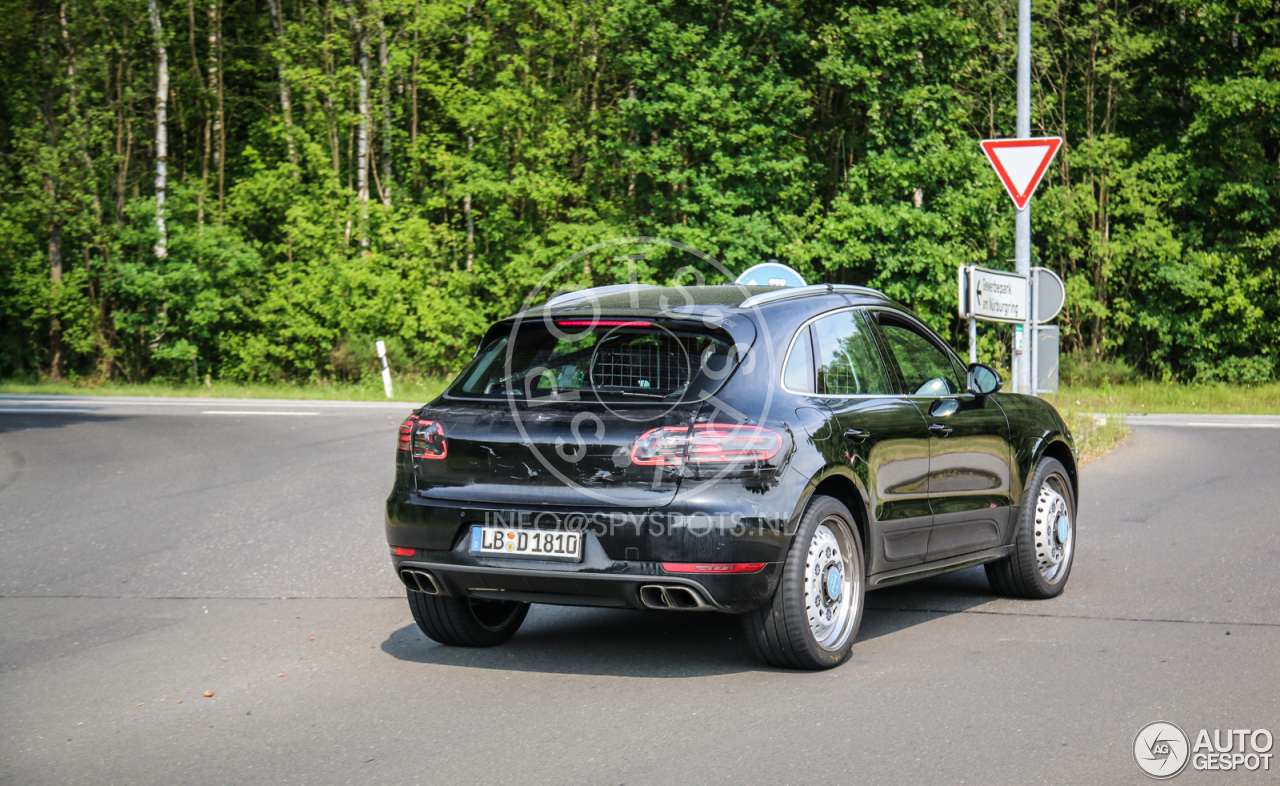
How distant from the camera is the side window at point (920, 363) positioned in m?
6.50

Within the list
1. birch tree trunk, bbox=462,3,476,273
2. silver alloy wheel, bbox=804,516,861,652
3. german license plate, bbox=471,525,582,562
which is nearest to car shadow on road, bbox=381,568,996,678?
silver alloy wheel, bbox=804,516,861,652

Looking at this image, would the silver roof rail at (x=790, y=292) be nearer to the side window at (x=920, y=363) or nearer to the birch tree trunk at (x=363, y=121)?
the side window at (x=920, y=363)

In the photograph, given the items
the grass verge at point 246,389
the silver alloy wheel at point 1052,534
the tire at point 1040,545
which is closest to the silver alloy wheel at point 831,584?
the tire at point 1040,545

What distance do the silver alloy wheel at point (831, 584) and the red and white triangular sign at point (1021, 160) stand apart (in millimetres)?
8245

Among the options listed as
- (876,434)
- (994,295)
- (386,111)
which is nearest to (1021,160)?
(994,295)

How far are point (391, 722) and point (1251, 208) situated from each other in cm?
2905

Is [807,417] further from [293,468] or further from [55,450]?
[55,450]

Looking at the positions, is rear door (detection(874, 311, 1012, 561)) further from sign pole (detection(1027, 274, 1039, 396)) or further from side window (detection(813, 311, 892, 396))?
sign pole (detection(1027, 274, 1039, 396))

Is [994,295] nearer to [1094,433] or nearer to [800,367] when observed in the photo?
[1094,433]

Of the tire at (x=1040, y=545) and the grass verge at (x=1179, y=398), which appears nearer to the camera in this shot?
the tire at (x=1040, y=545)

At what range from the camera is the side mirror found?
22.0 feet

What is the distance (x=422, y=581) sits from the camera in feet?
→ 18.4

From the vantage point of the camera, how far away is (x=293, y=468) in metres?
13.6

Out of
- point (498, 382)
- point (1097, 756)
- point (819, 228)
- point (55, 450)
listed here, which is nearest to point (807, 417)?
point (498, 382)
